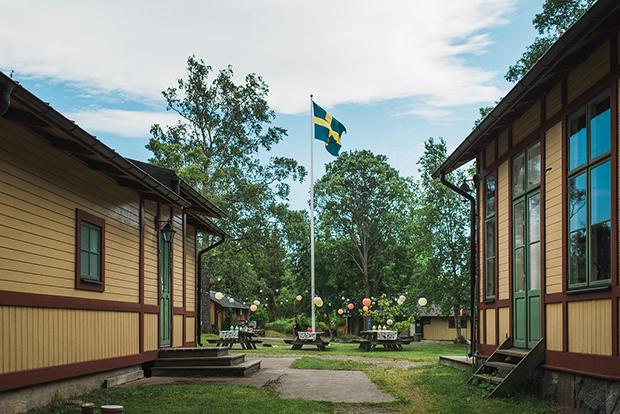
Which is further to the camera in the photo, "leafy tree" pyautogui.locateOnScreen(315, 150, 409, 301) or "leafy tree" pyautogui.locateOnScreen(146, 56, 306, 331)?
"leafy tree" pyautogui.locateOnScreen(315, 150, 409, 301)

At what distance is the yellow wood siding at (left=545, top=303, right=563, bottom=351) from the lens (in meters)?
7.82

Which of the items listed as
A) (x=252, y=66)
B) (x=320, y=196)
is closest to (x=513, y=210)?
(x=252, y=66)

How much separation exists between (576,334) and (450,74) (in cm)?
2756

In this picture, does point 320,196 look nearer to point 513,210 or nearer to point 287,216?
point 287,216

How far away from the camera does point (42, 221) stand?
25.1 ft

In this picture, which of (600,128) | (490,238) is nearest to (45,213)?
(600,128)

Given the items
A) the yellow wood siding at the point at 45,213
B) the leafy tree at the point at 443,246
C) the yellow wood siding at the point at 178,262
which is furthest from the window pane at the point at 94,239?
the leafy tree at the point at 443,246

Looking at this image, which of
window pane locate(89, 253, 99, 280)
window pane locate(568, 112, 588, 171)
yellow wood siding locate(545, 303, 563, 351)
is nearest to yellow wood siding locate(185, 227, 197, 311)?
window pane locate(89, 253, 99, 280)

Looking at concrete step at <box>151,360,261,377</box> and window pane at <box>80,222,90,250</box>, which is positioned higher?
window pane at <box>80,222,90,250</box>

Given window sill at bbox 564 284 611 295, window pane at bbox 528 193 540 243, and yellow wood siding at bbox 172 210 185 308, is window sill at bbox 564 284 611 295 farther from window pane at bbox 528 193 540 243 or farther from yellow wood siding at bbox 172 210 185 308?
yellow wood siding at bbox 172 210 185 308

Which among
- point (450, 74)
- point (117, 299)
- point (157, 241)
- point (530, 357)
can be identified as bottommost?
point (530, 357)

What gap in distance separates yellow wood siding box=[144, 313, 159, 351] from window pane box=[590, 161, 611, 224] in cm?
831

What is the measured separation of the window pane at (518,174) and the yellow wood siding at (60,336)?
7.15 metres

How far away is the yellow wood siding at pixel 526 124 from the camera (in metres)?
8.97
